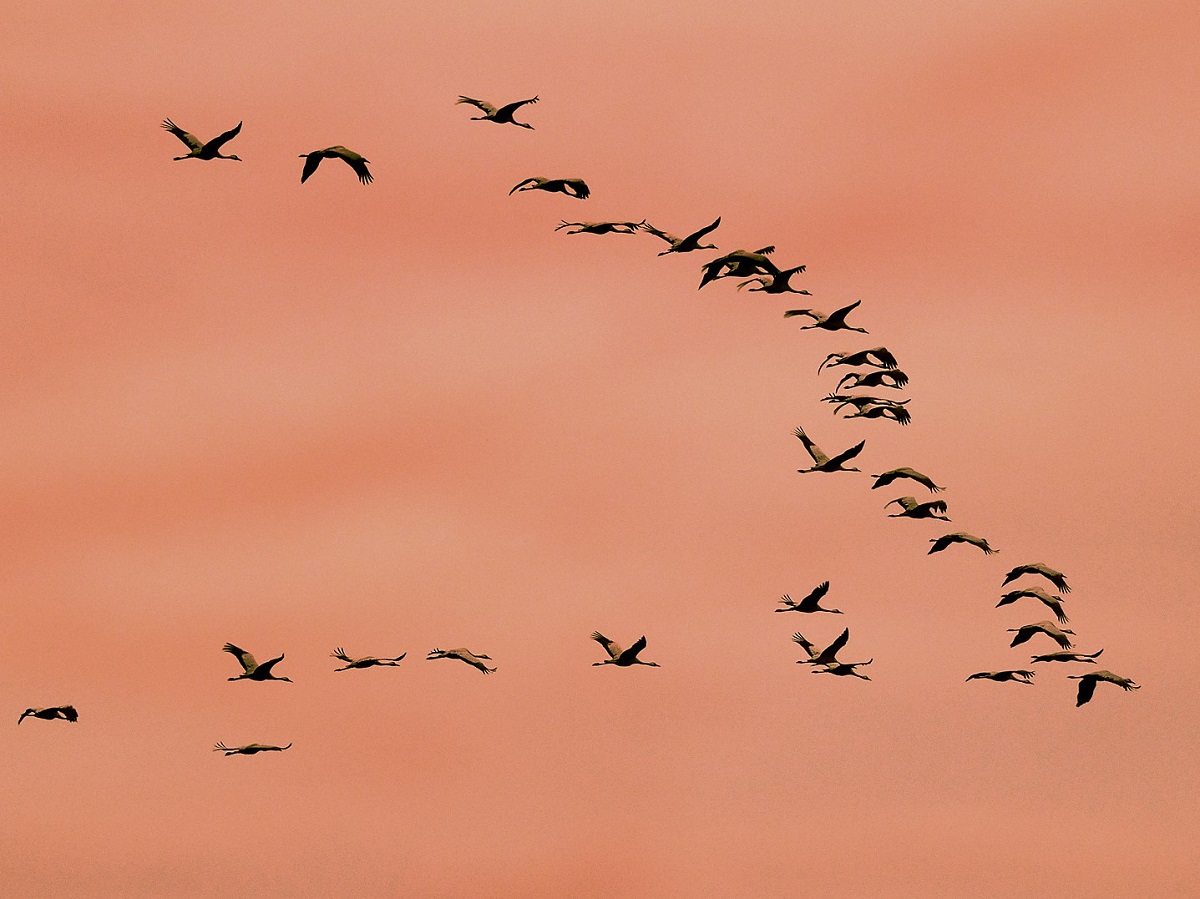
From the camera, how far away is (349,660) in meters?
108

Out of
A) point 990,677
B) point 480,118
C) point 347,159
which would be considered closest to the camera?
point 347,159

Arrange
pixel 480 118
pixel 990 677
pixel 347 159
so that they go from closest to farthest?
pixel 347 159, pixel 480 118, pixel 990 677

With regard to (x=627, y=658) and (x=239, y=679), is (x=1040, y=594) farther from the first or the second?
(x=239, y=679)

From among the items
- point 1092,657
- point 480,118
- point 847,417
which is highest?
point 480,118

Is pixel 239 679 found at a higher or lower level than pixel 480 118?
lower

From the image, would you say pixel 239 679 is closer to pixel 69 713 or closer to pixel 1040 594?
pixel 69 713

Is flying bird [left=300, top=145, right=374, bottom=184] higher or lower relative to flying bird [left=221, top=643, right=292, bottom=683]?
higher

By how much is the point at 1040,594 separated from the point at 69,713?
4359 cm

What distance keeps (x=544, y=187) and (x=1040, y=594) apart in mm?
28355

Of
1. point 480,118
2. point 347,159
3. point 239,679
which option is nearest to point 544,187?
point 480,118

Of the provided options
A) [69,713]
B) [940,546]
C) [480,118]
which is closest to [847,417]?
[940,546]

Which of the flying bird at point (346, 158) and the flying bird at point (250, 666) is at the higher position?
the flying bird at point (346, 158)

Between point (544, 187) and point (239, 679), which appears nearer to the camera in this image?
point (544, 187)

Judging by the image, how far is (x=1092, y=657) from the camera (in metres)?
104
